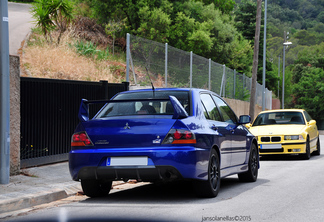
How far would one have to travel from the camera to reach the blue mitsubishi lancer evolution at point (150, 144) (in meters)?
7.11

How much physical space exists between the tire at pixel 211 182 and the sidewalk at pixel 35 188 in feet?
6.86

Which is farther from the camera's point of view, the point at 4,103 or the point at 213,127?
the point at 4,103

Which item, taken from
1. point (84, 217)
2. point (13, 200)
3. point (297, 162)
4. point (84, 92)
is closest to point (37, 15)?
point (84, 92)

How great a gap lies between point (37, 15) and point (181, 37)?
43.6 ft

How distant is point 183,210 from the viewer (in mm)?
6754

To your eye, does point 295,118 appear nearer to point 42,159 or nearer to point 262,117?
point 262,117

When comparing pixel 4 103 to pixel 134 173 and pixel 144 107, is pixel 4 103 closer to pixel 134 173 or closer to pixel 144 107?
pixel 144 107

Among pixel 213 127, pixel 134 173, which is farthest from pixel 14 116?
pixel 213 127

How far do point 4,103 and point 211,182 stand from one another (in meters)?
3.53

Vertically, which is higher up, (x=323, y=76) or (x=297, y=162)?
(x=323, y=76)

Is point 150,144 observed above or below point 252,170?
above

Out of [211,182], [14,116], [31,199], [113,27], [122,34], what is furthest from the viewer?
[122,34]

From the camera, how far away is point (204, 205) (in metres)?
7.15

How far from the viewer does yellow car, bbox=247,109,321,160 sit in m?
14.9
